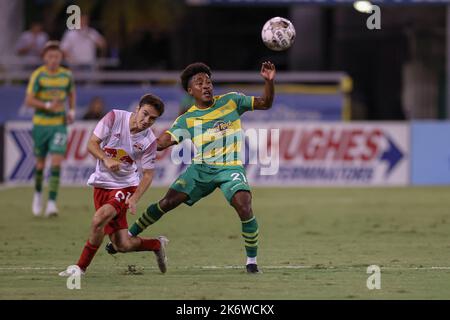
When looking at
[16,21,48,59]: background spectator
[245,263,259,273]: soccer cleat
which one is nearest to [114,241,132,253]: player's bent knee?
[245,263,259,273]: soccer cleat

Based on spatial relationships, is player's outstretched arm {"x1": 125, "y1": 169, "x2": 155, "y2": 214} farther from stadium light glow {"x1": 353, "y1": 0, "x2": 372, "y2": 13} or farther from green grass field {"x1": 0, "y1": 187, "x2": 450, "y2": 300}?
stadium light glow {"x1": 353, "y1": 0, "x2": 372, "y2": 13}

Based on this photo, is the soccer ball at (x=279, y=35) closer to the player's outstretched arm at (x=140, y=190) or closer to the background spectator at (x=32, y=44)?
the player's outstretched arm at (x=140, y=190)

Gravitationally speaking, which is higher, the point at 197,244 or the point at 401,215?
the point at 401,215

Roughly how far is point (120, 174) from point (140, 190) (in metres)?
0.43

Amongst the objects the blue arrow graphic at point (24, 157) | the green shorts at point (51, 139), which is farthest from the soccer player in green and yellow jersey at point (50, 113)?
the blue arrow graphic at point (24, 157)

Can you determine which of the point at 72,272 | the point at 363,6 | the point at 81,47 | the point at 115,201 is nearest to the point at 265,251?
the point at 115,201

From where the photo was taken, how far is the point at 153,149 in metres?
11.7

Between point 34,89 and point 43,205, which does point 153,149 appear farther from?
point 43,205

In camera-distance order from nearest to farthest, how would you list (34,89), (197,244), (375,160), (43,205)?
(197,244), (34,89), (43,205), (375,160)

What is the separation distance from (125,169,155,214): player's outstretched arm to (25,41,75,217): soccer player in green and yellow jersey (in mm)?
6951

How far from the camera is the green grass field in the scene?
10.6 m

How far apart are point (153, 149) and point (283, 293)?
221cm
